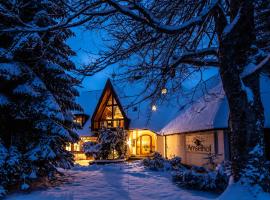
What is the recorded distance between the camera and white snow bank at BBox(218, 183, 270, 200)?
5.13 metres

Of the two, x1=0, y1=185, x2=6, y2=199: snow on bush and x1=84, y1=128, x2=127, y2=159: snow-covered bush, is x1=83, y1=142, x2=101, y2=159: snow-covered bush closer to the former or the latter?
x1=84, y1=128, x2=127, y2=159: snow-covered bush

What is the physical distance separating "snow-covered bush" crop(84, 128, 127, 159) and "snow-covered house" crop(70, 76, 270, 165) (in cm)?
249

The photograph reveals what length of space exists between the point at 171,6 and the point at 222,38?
5.71ft

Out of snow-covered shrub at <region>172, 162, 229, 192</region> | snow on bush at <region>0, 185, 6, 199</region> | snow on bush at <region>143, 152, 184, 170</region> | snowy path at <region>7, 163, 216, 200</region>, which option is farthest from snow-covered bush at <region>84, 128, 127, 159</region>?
snow on bush at <region>0, 185, 6, 199</region>

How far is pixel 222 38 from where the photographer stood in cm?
578

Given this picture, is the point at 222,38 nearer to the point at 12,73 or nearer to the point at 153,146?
the point at 12,73

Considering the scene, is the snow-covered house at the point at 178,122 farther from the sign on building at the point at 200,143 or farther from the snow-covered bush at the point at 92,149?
the snow-covered bush at the point at 92,149

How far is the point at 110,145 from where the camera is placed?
2439 cm

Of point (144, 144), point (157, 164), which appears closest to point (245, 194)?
point (157, 164)

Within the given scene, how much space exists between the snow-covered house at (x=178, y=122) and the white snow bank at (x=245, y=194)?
11.1 feet

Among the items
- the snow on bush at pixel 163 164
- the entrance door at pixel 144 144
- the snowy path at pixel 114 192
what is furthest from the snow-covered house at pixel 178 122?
the snowy path at pixel 114 192

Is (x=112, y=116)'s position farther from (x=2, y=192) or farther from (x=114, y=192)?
(x=2, y=192)

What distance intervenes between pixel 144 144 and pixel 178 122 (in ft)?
39.5

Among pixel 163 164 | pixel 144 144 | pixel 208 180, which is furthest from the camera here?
pixel 144 144
